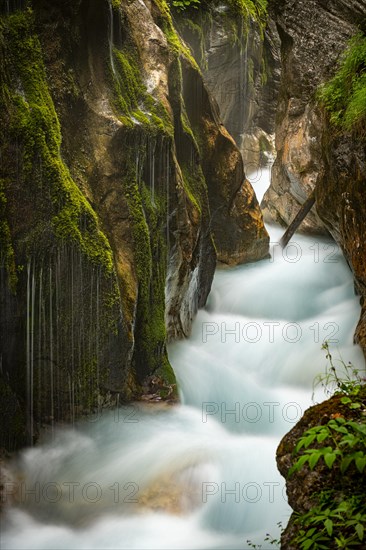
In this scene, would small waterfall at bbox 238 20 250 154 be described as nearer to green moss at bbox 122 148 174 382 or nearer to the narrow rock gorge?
the narrow rock gorge

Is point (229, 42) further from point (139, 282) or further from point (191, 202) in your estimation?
point (139, 282)

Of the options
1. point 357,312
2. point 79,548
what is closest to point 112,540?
point 79,548

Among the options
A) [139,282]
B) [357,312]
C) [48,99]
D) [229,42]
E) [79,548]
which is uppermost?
[229,42]

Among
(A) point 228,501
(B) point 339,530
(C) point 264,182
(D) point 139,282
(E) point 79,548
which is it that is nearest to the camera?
(B) point 339,530

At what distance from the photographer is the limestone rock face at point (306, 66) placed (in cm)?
1169

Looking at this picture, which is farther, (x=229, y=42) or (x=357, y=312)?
(x=229, y=42)

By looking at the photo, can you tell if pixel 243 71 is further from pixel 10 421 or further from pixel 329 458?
pixel 329 458

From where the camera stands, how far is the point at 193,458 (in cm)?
577

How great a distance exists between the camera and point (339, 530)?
99.7 inches

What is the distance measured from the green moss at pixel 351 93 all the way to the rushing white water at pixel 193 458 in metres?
3.43

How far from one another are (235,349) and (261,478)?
3.67 m

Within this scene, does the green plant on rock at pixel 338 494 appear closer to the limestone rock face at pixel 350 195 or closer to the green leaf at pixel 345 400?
the green leaf at pixel 345 400

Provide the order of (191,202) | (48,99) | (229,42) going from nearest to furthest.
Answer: (48,99)
(191,202)
(229,42)

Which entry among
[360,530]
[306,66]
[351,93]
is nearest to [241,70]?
[306,66]
